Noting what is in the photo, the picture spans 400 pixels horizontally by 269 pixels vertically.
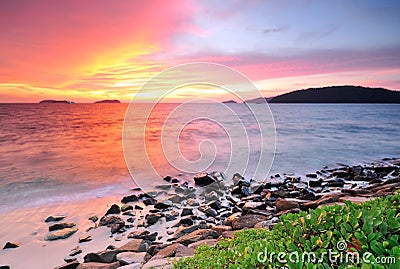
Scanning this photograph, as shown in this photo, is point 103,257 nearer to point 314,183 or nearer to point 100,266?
point 100,266

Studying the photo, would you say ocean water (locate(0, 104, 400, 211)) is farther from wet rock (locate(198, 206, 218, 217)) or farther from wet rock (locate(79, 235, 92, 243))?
wet rock (locate(79, 235, 92, 243))

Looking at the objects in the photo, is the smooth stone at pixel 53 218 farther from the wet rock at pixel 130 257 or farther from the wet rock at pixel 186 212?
the wet rock at pixel 130 257

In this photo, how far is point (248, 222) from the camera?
6.70 metres

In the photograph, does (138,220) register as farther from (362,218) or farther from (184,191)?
(362,218)

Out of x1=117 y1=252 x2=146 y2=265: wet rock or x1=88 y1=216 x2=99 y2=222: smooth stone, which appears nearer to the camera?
x1=117 y1=252 x2=146 y2=265: wet rock

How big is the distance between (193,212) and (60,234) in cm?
377

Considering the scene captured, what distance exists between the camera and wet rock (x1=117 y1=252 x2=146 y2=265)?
530 cm

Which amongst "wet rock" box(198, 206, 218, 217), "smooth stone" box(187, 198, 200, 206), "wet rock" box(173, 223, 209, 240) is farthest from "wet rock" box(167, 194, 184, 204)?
"wet rock" box(173, 223, 209, 240)

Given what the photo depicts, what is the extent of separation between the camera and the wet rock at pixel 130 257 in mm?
5301

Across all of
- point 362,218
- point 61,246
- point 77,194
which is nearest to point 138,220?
point 61,246

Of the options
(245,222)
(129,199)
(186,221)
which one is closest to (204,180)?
(129,199)

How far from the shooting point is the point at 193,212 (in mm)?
9016

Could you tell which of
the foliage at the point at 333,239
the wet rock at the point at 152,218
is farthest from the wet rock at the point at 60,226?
the foliage at the point at 333,239

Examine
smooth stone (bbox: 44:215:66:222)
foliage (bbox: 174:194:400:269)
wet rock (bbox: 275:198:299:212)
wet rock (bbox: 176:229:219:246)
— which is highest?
foliage (bbox: 174:194:400:269)
